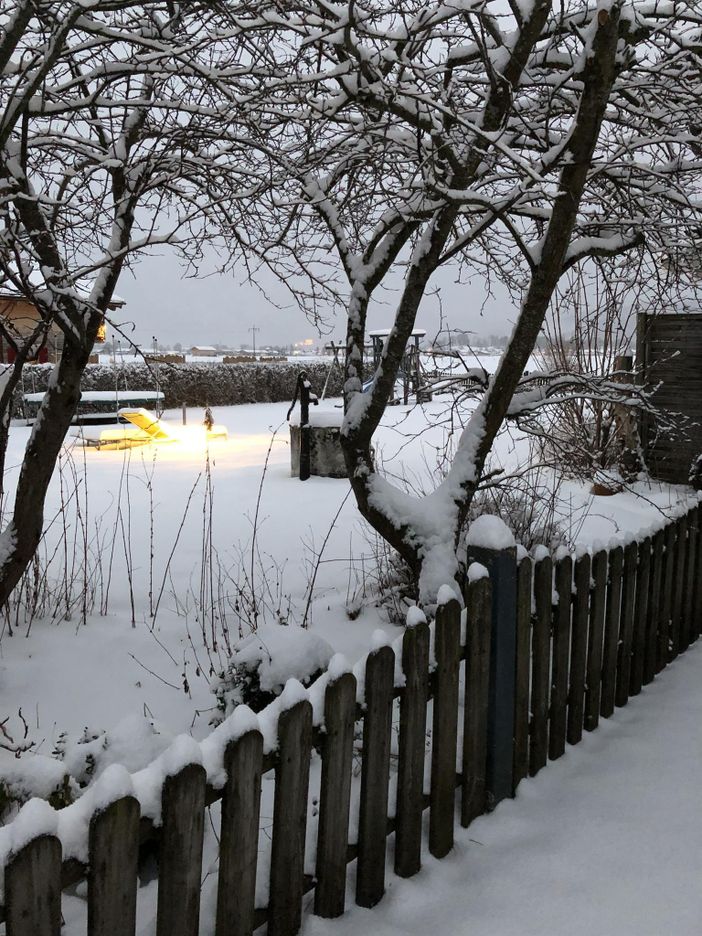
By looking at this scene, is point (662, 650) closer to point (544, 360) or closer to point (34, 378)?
point (544, 360)

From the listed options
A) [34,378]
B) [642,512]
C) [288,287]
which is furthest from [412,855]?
[34,378]

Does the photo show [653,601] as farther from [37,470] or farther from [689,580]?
[37,470]

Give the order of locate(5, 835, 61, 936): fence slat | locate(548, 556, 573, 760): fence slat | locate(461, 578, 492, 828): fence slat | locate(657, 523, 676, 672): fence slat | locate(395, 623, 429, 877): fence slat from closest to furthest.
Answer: locate(5, 835, 61, 936): fence slat < locate(395, 623, 429, 877): fence slat < locate(461, 578, 492, 828): fence slat < locate(548, 556, 573, 760): fence slat < locate(657, 523, 676, 672): fence slat

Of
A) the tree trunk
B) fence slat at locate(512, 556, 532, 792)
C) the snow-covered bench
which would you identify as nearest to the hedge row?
the snow-covered bench

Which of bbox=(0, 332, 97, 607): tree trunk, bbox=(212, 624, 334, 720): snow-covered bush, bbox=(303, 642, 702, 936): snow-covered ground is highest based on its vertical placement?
bbox=(0, 332, 97, 607): tree trunk

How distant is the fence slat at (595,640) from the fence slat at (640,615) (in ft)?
1.32

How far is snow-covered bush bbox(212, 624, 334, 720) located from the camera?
2805 mm

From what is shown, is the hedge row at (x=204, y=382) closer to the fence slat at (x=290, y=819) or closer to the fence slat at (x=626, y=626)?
the fence slat at (x=626, y=626)

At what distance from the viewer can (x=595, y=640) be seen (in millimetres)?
3031

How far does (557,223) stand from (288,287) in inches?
67.5

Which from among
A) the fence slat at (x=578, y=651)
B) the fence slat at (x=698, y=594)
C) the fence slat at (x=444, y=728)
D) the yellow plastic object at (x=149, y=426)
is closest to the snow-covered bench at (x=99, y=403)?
the yellow plastic object at (x=149, y=426)

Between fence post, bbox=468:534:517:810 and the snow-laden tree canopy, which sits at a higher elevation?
the snow-laden tree canopy

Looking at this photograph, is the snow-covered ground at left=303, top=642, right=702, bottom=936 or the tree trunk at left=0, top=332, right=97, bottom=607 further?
the tree trunk at left=0, top=332, right=97, bottom=607

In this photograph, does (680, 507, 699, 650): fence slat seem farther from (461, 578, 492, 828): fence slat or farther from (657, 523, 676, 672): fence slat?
(461, 578, 492, 828): fence slat
